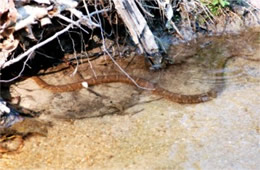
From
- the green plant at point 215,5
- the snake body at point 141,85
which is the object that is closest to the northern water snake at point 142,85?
the snake body at point 141,85

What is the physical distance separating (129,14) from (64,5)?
113 cm

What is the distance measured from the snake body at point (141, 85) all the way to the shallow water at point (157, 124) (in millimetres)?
85

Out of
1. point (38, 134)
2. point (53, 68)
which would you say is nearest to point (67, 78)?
point (53, 68)

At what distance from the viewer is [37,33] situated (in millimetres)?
4992

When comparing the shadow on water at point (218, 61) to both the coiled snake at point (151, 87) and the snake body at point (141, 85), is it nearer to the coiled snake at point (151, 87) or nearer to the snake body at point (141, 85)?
the coiled snake at point (151, 87)

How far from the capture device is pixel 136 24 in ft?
18.0

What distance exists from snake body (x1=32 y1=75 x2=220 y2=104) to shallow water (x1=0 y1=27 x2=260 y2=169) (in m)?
0.09

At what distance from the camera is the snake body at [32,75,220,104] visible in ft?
16.4

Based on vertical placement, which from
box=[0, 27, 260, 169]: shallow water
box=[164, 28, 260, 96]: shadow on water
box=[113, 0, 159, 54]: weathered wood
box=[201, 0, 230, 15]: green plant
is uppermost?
box=[113, 0, 159, 54]: weathered wood

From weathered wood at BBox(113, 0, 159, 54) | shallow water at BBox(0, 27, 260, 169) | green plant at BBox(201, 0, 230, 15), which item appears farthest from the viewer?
green plant at BBox(201, 0, 230, 15)

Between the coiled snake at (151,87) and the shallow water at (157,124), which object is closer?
the shallow water at (157,124)

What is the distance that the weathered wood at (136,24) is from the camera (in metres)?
5.33

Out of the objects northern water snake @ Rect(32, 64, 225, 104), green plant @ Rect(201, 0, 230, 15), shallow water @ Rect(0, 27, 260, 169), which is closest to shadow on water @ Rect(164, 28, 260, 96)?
shallow water @ Rect(0, 27, 260, 169)

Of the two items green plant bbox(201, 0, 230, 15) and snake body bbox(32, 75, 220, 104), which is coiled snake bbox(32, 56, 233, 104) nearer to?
snake body bbox(32, 75, 220, 104)
